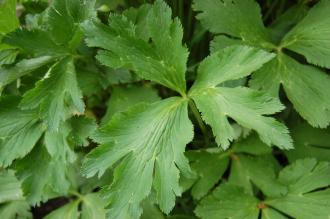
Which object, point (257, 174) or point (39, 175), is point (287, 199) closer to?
point (257, 174)

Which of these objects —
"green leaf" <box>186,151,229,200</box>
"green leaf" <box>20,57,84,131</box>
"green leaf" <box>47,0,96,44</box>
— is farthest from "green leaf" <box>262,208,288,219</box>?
"green leaf" <box>47,0,96,44</box>

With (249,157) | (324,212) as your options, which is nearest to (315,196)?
(324,212)

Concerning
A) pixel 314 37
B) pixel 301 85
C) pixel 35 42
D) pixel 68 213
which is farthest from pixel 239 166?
pixel 35 42

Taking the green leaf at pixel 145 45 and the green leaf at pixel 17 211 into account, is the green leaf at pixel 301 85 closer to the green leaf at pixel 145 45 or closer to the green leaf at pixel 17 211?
the green leaf at pixel 145 45

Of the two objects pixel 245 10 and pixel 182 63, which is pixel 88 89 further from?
pixel 245 10

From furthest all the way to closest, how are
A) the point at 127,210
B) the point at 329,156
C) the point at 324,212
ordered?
1. the point at 329,156
2. the point at 324,212
3. the point at 127,210

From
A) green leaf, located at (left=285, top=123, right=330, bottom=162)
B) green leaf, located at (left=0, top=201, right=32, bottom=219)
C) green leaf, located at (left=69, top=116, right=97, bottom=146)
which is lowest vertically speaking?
green leaf, located at (left=0, top=201, right=32, bottom=219)

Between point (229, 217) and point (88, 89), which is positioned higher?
point (88, 89)

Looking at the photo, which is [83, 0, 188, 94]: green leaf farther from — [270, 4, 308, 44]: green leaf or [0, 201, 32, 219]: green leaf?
[0, 201, 32, 219]: green leaf
